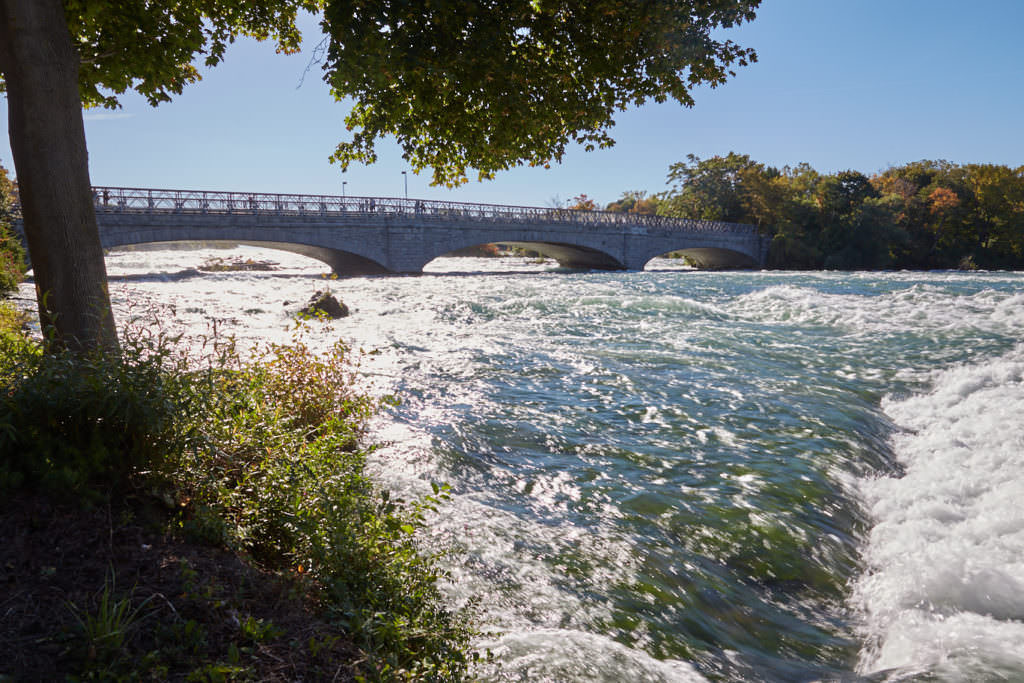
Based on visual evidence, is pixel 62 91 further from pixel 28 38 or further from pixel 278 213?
pixel 278 213

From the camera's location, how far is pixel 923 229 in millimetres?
62094

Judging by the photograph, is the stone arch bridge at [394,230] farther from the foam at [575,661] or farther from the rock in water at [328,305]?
the foam at [575,661]

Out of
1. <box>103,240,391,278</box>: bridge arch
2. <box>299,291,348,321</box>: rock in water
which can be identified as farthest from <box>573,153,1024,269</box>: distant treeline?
<box>299,291,348,321</box>: rock in water

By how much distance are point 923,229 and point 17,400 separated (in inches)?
3051

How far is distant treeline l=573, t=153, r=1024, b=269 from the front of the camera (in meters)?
58.2

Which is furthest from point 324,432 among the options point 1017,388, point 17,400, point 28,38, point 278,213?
point 278,213

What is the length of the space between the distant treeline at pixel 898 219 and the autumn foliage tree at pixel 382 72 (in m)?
59.1

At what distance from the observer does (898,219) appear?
60500mm

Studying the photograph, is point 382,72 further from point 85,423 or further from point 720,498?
point 720,498

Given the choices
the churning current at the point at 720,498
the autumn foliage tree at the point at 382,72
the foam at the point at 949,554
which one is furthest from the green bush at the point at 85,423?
the foam at the point at 949,554

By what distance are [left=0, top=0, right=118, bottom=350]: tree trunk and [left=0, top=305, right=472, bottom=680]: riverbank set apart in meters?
1.26

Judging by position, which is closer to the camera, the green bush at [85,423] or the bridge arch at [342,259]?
the green bush at [85,423]

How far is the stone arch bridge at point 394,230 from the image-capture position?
94.7 feet

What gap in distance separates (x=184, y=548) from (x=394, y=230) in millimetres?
36246
